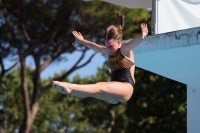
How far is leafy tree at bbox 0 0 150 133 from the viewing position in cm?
2195

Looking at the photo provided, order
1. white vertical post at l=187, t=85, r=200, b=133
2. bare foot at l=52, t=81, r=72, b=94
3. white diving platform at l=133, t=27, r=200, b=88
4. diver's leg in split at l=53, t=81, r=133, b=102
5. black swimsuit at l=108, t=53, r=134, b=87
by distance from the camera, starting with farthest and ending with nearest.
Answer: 1. white vertical post at l=187, t=85, r=200, b=133
2. white diving platform at l=133, t=27, r=200, b=88
3. black swimsuit at l=108, t=53, r=134, b=87
4. diver's leg in split at l=53, t=81, r=133, b=102
5. bare foot at l=52, t=81, r=72, b=94

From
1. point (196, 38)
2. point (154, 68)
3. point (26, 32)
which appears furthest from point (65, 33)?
point (196, 38)

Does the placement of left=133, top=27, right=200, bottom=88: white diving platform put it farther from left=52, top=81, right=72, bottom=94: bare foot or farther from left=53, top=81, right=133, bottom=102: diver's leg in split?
left=52, top=81, right=72, bottom=94: bare foot

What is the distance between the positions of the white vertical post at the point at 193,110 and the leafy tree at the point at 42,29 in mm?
11715

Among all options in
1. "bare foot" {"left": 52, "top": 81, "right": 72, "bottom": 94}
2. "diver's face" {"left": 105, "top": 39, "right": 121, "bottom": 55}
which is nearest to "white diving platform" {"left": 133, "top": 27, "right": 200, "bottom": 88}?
"diver's face" {"left": 105, "top": 39, "right": 121, "bottom": 55}

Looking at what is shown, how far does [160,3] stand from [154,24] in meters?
0.44

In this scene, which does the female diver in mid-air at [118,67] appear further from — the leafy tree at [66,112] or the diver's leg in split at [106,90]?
the leafy tree at [66,112]

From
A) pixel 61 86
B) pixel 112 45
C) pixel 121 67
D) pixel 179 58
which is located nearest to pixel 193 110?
pixel 179 58

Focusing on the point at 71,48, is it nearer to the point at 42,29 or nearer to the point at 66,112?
the point at 42,29

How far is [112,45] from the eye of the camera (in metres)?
6.72

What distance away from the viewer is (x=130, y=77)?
6922mm

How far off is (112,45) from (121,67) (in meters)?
0.33

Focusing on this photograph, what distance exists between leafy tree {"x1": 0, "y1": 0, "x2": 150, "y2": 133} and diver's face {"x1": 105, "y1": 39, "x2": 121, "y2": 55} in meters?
14.6

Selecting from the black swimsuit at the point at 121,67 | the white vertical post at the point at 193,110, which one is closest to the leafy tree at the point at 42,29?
the white vertical post at the point at 193,110
